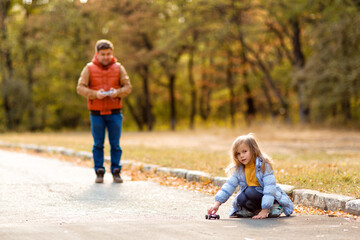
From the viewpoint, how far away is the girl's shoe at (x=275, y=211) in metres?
5.98

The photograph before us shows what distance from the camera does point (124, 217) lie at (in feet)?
19.6

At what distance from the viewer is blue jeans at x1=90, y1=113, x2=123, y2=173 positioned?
9.26 meters

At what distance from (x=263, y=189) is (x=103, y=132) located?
4147 millimetres

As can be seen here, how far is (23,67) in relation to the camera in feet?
146

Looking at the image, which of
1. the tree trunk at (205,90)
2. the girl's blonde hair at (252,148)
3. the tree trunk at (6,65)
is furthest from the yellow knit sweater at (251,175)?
the tree trunk at (205,90)

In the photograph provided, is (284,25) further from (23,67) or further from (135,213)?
(135,213)

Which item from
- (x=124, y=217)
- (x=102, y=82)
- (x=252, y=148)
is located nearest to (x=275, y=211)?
(x=252, y=148)

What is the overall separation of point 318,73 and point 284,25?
289 inches

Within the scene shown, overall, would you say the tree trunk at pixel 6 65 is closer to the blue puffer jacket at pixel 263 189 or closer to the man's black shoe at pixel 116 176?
the man's black shoe at pixel 116 176

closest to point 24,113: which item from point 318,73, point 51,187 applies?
point 318,73

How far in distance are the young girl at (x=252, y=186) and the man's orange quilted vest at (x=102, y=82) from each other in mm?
3679

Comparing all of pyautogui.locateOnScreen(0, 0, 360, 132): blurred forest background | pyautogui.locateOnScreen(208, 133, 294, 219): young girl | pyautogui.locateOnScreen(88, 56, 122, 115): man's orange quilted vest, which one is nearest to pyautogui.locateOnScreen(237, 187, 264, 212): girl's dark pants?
pyautogui.locateOnScreen(208, 133, 294, 219): young girl

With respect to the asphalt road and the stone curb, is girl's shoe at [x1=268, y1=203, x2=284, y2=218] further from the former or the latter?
the stone curb

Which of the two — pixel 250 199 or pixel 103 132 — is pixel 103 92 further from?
pixel 250 199
